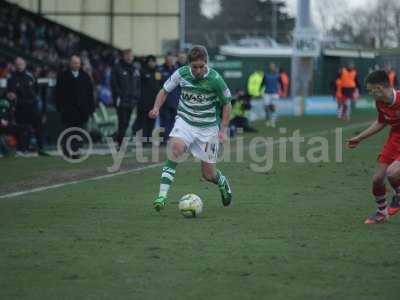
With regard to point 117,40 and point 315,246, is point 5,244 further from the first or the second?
point 117,40

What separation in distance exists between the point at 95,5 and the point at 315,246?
31.8 metres

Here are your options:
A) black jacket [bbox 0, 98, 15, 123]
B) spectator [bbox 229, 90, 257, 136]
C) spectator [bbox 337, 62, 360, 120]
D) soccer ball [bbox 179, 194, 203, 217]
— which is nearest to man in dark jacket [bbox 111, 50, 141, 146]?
black jacket [bbox 0, 98, 15, 123]

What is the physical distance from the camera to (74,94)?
21453 mm

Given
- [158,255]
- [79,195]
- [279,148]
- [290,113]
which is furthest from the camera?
[290,113]

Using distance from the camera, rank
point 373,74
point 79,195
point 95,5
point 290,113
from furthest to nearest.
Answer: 1. point 290,113
2. point 95,5
3. point 79,195
4. point 373,74

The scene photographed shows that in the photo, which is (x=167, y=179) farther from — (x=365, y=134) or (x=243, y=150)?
(x=243, y=150)

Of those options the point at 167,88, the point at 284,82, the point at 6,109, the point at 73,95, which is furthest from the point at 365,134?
A: the point at 284,82

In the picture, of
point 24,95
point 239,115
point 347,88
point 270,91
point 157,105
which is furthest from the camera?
point 347,88

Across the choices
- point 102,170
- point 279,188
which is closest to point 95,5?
point 102,170

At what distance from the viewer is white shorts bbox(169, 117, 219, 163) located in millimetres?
12383

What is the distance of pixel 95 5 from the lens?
40.3 metres

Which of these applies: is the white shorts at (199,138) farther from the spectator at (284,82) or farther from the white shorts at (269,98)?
the spectator at (284,82)

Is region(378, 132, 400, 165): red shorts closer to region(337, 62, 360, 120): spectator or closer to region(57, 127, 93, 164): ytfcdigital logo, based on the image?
region(57, 127, 93, 164): ytfcdigital logo

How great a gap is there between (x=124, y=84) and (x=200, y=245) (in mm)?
13830
